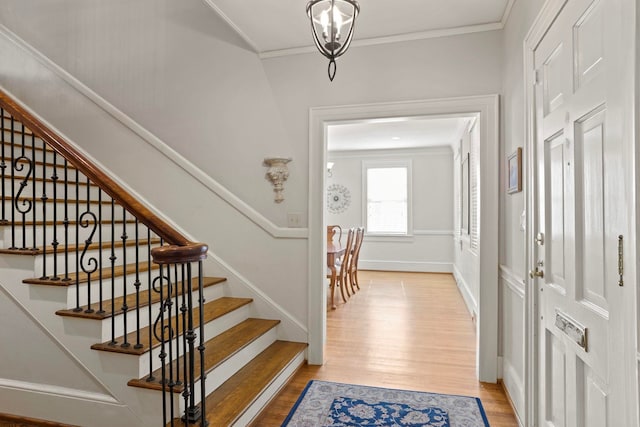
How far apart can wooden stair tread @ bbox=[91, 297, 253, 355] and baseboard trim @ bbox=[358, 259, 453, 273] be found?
16.9ft

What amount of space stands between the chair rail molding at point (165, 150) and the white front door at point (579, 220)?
1882 mm

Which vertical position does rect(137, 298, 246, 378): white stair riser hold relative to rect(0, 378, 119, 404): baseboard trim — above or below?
above

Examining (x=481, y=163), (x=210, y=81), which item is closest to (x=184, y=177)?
(x=210, y=81)

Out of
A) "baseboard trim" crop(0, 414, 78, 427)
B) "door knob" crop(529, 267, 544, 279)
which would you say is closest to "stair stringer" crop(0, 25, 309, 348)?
"baseboard trim" crop(0, 414, 78, 427)

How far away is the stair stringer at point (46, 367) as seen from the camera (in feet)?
6.82

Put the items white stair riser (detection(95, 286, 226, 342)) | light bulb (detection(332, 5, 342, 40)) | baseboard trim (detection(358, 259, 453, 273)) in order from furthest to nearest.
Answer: baseboard trim (detection(358, 259, 453, 273)) < white stair riser (detection(95, 286, 226, 342)) < light bulb (detection(332, 5, 342, 40))

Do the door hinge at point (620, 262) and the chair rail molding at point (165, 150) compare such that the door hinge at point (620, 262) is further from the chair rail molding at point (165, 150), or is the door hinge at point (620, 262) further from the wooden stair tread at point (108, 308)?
the chair rail molding at point (165, 150)

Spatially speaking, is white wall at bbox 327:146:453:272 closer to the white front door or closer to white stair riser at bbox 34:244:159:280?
white stair riser at bbox 34:244:159:280

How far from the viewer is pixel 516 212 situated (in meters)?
2.31

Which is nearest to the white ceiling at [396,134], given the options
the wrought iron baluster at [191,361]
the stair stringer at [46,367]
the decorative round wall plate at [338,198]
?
the decorative round wall plate at [338,198]

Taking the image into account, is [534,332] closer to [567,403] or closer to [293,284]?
[567,403]

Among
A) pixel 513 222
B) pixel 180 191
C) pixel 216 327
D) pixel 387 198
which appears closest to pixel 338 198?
pixel 387 198

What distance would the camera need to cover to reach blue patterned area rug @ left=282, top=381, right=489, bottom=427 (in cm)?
218

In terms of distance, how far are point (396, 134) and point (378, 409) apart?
5022mm
